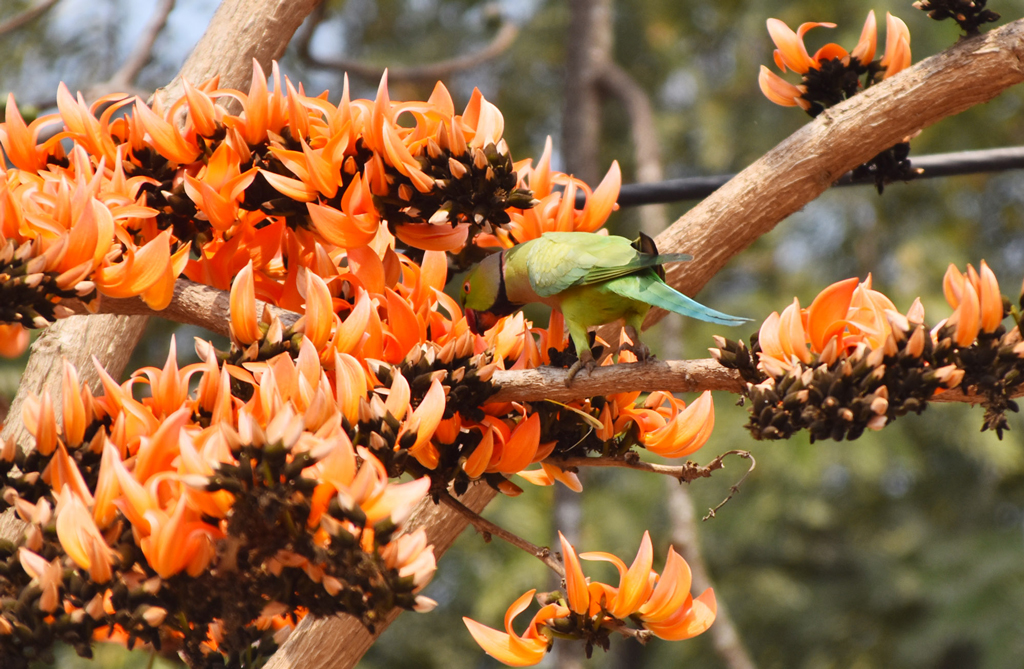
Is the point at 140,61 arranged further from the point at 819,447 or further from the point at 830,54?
the point at 819,447

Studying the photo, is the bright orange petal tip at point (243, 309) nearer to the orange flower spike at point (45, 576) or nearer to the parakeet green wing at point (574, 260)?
the orange flower spike at point (45, 576)

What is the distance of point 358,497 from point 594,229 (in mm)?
701

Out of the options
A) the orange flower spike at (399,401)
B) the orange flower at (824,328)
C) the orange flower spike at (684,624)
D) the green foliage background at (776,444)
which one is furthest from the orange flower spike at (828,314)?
the green foliage background at (776,444)

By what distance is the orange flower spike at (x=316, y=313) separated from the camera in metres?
1.06

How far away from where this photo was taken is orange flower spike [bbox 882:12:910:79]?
151 cm

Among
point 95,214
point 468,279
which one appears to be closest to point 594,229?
point 468,279

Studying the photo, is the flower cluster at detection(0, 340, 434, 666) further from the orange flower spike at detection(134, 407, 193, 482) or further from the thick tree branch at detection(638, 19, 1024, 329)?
the thick tree branch at detection(638, 19, 1024, 329)

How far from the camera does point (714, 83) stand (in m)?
7.44

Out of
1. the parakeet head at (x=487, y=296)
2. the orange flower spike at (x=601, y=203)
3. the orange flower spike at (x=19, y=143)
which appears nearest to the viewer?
the orange flower spike at (x=19, y=143)

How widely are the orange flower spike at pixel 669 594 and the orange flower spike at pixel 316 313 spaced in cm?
48

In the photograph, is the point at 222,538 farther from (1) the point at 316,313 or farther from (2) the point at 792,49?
(2) the point at 792,49

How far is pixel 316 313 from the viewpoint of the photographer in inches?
41.6

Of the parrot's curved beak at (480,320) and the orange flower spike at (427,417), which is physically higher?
the orange flower spike at (427,417)

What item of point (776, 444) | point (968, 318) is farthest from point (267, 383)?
point (776, 444)
